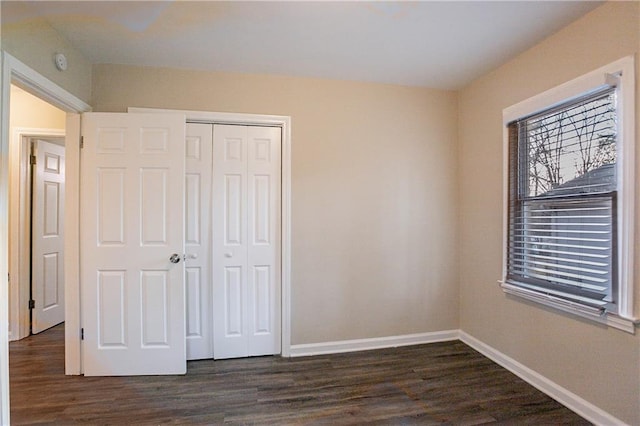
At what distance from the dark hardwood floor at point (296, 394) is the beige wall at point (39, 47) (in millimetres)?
2201

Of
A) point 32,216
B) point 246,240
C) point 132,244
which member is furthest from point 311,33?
point 32,216

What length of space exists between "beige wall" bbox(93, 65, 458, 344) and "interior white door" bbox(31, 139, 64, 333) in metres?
1.61

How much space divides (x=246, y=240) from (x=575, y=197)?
8.19 feet

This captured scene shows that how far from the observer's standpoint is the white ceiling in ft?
6.42

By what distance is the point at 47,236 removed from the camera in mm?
3646

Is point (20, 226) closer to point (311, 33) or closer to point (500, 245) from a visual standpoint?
point (311, 33)

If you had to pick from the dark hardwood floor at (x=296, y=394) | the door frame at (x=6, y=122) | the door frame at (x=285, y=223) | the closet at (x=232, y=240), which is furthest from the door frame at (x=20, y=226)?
the door frame at (x=285, y=223)

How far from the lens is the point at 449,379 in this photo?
2510 mm

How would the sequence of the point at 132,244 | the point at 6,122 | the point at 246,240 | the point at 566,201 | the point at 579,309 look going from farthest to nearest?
the point at 246,240 < the point at 132,244 < the point at 566,201 < the point at 579,309 < the point at 6,122

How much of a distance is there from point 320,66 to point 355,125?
62cm

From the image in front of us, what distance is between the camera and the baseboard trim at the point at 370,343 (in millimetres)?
2943

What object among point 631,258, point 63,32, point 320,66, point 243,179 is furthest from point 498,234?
point 63,32

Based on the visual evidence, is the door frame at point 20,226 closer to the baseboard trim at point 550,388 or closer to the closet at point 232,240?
the closet at point 232,240

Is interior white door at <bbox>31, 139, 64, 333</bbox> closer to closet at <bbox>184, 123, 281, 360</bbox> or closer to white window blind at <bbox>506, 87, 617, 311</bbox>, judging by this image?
closet at <bbox>184, 123, 281, 360</bbox>
